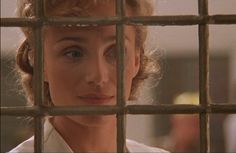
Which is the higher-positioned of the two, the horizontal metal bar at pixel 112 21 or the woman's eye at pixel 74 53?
the horizontal metal bar at pixel 112 21

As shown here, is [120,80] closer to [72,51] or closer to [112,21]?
[112,21]

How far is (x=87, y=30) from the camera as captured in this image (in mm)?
684

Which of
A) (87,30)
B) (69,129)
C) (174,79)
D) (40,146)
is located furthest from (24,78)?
(174,79)

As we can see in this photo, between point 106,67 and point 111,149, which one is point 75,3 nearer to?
point 106,67

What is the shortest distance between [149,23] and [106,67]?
0.20m

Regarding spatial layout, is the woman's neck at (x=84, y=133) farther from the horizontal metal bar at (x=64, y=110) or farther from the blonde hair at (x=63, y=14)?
the horizontal metal bar at (x=64, y=110)

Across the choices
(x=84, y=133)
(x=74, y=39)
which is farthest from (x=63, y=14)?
(x=84, y=133)

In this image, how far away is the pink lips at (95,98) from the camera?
694 millimetres

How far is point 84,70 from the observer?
0.70 metres

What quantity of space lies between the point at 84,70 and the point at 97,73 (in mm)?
41

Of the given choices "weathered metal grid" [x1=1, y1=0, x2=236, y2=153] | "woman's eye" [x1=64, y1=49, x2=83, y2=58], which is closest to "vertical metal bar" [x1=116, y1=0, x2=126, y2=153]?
"weathered metal grid" [x1=1, y1=0, x2=236, y2=153]

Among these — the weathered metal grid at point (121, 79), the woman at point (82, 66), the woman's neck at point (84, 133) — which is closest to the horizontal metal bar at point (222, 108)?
the weathered metal grid at point (121, 79)

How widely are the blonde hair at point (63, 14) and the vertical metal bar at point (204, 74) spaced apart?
0.18 meters

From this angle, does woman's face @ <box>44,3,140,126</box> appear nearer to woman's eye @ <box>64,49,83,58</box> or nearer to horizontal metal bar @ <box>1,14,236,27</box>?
woman's eye @ <box>64,49,83,58</box>
